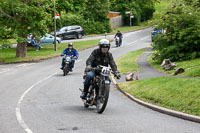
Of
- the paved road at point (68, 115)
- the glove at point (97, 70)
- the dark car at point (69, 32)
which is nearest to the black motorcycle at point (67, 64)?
the paved road at point (68, 115)

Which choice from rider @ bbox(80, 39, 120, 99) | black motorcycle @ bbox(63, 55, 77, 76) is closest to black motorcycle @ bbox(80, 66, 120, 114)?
rider @ bbox(80, 39, 120, 99)

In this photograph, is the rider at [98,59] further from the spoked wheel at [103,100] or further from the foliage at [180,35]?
the foliage at [180,35]

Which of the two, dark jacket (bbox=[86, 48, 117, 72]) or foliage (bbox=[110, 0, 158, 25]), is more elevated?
foliage (bbox=[110, 0, 158, 25])

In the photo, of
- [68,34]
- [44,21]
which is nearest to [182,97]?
[44,21]

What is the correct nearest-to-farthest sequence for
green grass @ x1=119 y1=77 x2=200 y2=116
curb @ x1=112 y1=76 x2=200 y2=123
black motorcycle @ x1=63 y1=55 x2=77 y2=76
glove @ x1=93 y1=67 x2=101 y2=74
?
curb @ x1=112 y1=76 x2=200 y2=123 → green grass @ x1=119 y1=77 x2=200 y2=116 → glove @ x1=93 y1=67 x2=101 y2=74 → black motorcycle @ x1=63 y1=55 x2=77 y2=76

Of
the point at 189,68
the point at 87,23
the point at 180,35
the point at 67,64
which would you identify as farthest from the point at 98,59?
the point at 87,23

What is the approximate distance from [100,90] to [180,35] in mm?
13507

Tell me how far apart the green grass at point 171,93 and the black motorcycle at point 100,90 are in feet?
5.79

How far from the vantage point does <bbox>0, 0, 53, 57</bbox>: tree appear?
32.1 m

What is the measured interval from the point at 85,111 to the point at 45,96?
142 inches

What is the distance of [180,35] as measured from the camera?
2372 centimetres

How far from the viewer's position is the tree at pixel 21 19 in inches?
1262

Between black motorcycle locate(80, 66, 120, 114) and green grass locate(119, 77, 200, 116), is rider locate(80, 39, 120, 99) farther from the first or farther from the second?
green grass locate(119, 77, 200, 116)

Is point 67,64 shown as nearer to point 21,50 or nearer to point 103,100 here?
point 103,100
